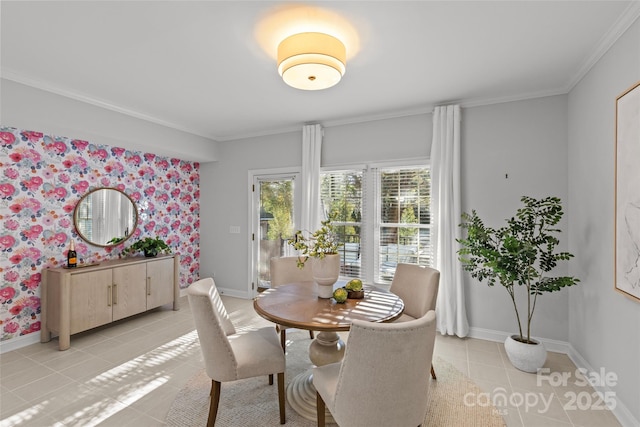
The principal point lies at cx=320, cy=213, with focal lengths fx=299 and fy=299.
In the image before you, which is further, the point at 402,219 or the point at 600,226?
the point at 402,219

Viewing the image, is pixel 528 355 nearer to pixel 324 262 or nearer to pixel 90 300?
pixel 324 262

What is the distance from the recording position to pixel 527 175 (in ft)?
10.6

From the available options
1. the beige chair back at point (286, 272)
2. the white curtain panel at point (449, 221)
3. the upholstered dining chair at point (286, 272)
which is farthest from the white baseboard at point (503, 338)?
the beige chair back at point (286, 272)

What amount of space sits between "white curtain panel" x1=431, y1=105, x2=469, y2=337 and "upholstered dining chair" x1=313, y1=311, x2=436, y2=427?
2.19 m

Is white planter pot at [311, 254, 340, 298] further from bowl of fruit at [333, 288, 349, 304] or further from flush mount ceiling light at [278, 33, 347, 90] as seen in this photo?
flush mount ceiling light at [278, 33, 347, 90]

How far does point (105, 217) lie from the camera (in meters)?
3.98

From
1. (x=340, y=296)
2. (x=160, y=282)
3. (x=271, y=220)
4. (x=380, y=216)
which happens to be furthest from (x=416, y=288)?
(x=160, y=282)

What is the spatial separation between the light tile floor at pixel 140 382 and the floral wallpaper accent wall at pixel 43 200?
0.64 metres

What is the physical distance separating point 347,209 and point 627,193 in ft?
9.06

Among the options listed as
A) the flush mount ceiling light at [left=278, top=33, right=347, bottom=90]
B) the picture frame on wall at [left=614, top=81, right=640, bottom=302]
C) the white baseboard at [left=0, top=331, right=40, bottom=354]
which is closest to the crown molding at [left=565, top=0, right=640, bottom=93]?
the picture frame on wall at [left=614, top=81, right=640, bottom=302]

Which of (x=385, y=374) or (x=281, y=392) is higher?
(x=385, y=374)

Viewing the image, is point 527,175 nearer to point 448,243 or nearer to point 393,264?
point 448,243

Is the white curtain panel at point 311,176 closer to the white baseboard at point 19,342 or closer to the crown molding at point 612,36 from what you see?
the crown molding at point 612,36

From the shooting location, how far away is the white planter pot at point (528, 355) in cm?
264
